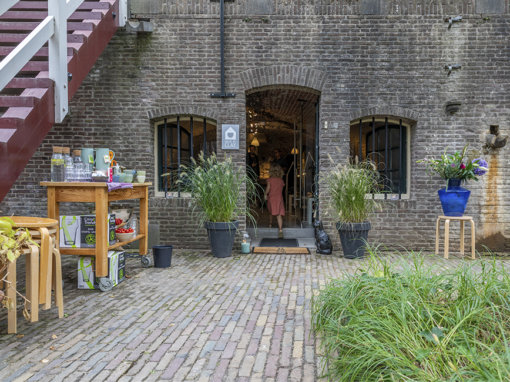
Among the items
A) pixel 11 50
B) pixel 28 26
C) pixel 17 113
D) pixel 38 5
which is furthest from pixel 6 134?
pixel 38 5

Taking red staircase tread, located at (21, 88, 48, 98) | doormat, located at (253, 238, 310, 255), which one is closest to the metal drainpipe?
doormat, located at (253, 238, 310, 255)

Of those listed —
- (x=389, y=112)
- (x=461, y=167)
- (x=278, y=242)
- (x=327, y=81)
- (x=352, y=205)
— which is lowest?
(x=278, y=242)

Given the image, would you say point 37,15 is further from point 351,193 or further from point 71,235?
point 351,193

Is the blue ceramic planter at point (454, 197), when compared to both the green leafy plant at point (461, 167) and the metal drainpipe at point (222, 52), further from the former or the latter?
the metal drainpipe at point (222, 52)

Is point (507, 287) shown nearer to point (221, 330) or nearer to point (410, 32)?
point (221, 330)

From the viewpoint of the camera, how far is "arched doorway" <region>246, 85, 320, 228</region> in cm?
814

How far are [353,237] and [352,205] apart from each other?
491mm

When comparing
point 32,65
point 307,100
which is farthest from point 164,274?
point 307,100

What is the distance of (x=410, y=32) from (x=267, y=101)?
3.84 m

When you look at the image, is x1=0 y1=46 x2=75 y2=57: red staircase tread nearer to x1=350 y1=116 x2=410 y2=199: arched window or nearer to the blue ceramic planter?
x1=350 y1=116 x2=410 y2=199: arched window

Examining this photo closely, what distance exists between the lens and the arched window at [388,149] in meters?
6.96

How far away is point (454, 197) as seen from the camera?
5797 mm

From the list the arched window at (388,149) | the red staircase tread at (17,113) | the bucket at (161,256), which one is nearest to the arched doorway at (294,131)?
the arched window at (388,149)

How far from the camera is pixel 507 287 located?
8.42 ft
